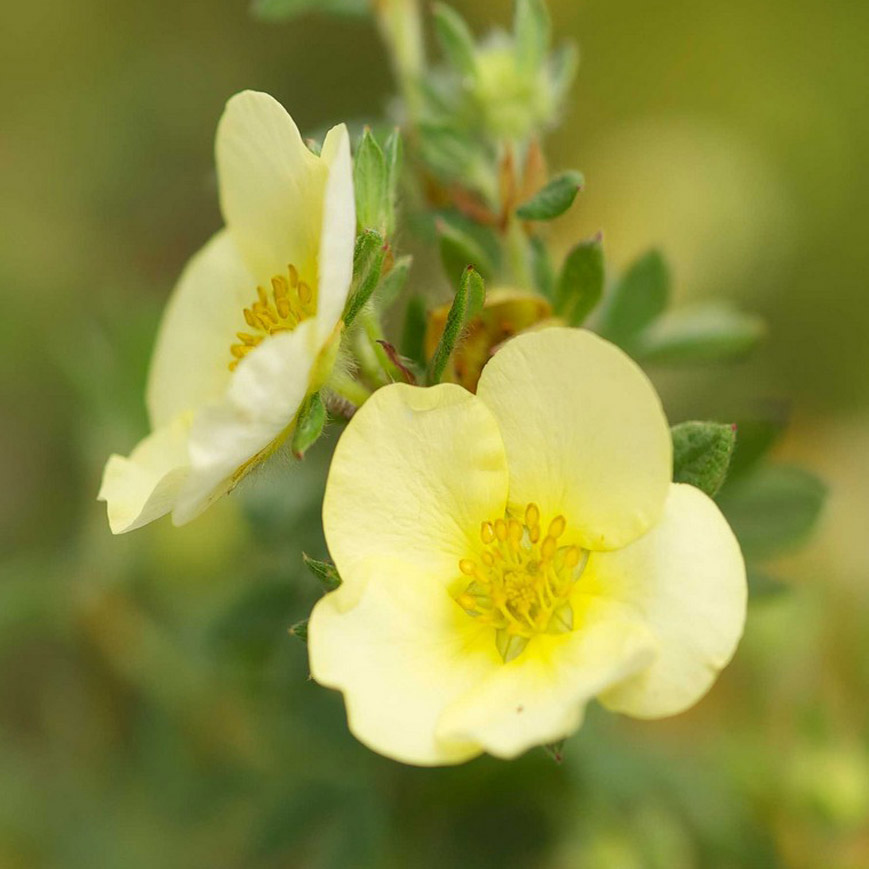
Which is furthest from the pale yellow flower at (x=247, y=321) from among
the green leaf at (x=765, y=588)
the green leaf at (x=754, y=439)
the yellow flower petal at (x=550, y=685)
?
the green leaf at (x=765, y=588)

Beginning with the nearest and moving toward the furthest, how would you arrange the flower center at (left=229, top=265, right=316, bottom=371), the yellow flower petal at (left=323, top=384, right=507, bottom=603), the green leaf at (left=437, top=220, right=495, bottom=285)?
the yellow flower petal at (left=323, top=384, right=507, bottom=603) < the flower center at (left=229, top=265, right=316, bottom=371) < the green leaf at (left=437, top=220, right=495, bottom=285)

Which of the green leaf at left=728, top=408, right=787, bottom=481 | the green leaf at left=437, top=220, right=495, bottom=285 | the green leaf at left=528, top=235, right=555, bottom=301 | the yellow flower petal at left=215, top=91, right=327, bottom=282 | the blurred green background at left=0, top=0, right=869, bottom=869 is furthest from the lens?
the blurred green background at left=0, top=0, right=869, bottom=869

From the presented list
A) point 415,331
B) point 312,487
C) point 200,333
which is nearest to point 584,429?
point 415,331

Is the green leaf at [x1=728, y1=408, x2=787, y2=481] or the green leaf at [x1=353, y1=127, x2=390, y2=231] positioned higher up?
the green leaf at [x1=353, y1=127, x2=390, y2=231]

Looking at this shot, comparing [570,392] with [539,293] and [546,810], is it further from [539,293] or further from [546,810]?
[546,810]

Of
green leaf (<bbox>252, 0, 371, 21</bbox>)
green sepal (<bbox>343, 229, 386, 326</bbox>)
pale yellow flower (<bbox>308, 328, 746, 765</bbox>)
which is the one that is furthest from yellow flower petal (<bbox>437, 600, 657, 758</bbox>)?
green leaf (<bbox>252, 0, 371, 21</bbox>)

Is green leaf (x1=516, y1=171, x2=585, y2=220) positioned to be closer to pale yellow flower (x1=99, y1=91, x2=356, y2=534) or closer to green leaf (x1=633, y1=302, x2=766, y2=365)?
pale yellow flower (x1=99, y1=91, x2=356, y2=534)

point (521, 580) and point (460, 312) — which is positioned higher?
point (460, 312)

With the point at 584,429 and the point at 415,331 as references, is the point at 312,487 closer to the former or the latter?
the point at 415,331
